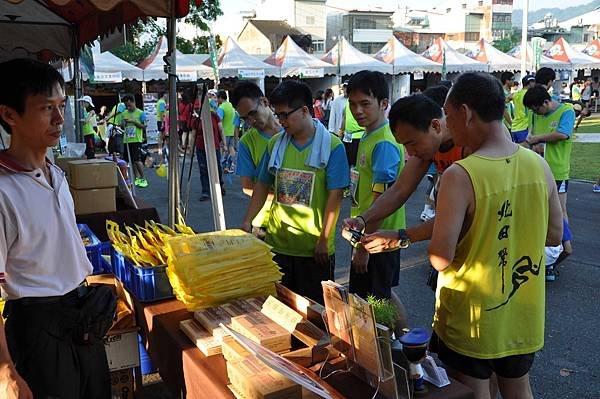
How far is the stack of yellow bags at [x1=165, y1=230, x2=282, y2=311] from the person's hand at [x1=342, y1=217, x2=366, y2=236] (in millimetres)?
342

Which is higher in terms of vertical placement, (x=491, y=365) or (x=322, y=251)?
(x=322, y=251)

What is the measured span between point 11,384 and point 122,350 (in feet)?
3.45

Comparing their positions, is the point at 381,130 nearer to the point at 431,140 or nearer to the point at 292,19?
the point at 431,140

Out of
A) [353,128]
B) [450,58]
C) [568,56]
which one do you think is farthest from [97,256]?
[568,56]

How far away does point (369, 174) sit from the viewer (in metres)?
2.96

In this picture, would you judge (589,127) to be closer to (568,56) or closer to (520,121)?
(568,56)

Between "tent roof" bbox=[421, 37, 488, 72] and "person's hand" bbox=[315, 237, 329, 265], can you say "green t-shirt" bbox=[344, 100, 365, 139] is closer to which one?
"person's hand" bbox=[315, 237, 329, 265]

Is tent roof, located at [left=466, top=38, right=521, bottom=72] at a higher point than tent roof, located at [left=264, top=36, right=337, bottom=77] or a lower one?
higher

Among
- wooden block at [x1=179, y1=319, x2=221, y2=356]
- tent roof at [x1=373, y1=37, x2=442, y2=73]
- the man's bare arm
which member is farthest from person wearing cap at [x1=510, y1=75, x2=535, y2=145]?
tent roof at [x1=373, y1=37, x2=442, y2=73]

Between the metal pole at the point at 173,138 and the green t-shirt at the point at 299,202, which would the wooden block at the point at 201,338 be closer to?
the green t-shirt at the point at 299,202

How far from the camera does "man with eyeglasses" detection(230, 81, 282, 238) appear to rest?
3516 mm

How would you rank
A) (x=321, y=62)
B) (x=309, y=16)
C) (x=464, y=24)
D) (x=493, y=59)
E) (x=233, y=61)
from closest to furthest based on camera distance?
(x=233, y=61) → (x=321, y=62) → (x=493, y=59) → (x=309, y=16) → (x=464, y=24)

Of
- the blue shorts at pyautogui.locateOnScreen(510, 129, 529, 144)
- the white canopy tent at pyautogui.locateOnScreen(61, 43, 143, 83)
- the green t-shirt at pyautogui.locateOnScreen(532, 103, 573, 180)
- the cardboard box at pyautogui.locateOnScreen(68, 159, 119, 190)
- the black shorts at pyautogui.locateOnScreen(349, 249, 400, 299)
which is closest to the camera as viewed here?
the black shorts at pyautogui.locateOnScreen(349, 249, 400, 299)

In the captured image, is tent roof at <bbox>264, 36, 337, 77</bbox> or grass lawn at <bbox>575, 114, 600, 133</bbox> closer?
grass lawn at <bbox>575, 114, 600, 133</bbox>
